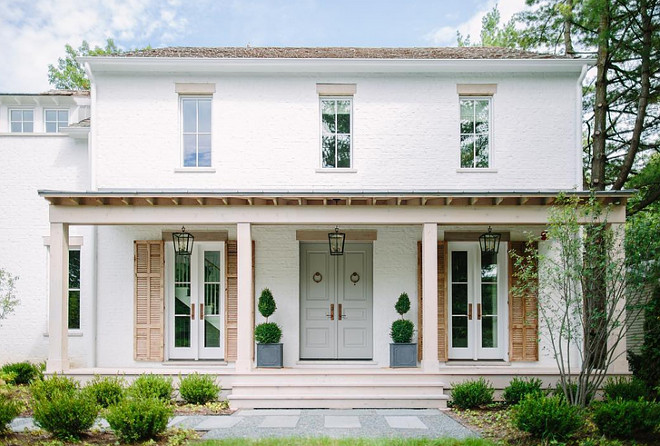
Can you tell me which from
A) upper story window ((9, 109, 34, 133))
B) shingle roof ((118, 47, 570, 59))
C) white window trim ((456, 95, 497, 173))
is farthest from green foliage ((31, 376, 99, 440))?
upper story window ((9, 109, 34, 133))

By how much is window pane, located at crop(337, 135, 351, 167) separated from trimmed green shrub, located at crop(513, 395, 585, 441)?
245 inches

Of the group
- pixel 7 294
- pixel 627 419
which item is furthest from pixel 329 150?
pixel 627 419

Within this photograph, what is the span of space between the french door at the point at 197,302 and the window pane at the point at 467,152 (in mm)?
5468

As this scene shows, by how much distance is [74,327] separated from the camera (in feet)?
35.5

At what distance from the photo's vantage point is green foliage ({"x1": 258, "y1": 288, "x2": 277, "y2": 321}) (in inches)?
397

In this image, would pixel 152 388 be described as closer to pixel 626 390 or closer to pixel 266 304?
pixel 266 304

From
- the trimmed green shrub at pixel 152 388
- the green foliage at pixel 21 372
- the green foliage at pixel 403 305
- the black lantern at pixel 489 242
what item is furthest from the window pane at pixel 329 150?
the green foliage at pixel 21 372

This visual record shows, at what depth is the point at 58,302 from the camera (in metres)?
9.03

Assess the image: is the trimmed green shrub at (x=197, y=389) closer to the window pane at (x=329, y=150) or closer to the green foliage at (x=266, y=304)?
the green foliage at (x=266, y=304)

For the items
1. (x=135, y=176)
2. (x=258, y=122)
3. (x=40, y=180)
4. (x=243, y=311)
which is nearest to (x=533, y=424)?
(x=243, y=311)

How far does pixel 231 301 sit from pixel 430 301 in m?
4.05

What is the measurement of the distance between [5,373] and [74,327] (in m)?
1.47

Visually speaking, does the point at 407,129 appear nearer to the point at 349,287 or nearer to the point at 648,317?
the point at 349,287

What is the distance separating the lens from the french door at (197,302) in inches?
421
